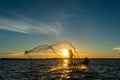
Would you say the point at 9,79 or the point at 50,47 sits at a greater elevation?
the point at 50,47

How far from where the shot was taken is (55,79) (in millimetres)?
50594

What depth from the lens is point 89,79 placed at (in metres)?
50.4

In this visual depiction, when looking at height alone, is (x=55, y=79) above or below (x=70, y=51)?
below

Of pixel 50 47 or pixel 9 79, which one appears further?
pixel 9 79

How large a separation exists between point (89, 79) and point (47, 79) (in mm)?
10022

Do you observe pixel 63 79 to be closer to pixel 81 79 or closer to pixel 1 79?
pixel 81 79

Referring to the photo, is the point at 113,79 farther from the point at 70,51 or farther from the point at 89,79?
the point at 70,51

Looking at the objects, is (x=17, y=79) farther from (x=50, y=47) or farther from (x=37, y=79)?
(x=50, y=47)

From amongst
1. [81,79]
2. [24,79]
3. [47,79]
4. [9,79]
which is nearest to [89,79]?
[81,79]

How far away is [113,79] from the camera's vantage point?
52.4 m

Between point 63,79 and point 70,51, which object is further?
point 70,51

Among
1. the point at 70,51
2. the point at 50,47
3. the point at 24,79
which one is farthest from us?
the point at 70,51

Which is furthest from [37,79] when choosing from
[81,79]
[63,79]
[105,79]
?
[105,79]

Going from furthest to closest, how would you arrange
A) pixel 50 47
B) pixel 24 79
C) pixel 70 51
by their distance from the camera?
pixel 70 51 < pixel 24 79 < pixel 50 47
